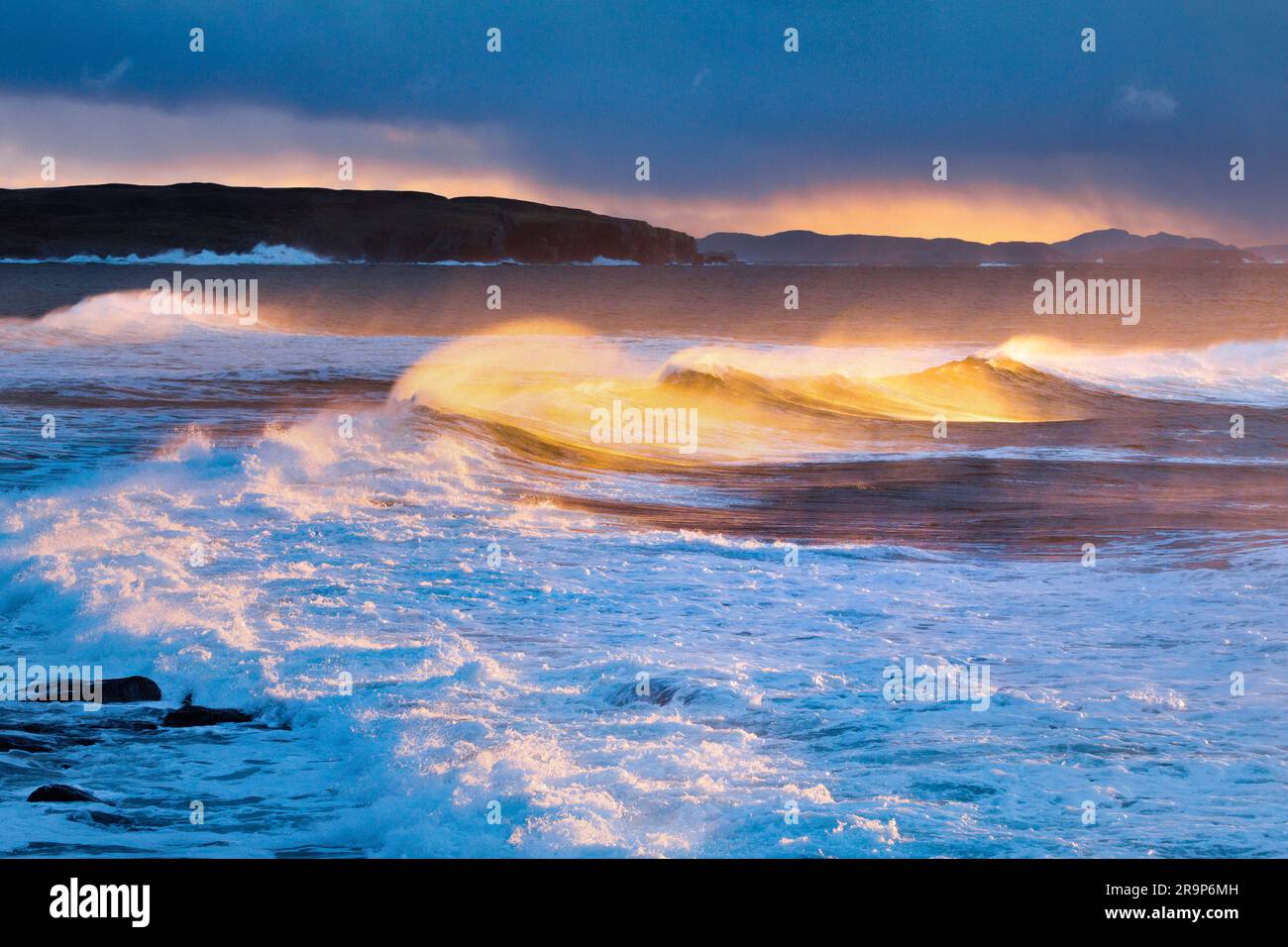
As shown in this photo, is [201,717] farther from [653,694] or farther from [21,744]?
[653,694]

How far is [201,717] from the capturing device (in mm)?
7875

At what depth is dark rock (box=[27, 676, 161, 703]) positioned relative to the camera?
8202 mm

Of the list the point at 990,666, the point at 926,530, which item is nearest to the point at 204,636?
the point at 990,666

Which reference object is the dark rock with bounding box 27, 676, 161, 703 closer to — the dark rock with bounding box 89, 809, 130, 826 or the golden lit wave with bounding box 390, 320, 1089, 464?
the dark rock with bounding box 89, 809, 130, 826

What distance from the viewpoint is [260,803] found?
659 cm

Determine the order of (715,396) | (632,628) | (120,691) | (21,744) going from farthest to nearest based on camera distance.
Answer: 1. (715,396)
2. (632,628)
3. (120,691)
4. (21,744)

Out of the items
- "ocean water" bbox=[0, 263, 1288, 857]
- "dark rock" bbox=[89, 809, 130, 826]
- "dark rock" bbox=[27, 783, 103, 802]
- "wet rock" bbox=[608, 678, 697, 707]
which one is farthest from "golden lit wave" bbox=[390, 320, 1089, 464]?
"dark rock" bbox=[89, 809, 130, 826]

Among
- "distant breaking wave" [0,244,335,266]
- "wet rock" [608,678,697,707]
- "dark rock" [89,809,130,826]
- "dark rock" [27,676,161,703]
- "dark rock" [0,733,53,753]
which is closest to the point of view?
"dark rock" [89,809,130,826]

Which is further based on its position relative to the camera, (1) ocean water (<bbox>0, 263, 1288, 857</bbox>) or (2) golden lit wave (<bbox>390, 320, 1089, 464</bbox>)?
(2) golden lit wave (<bbox>390, 320, 1089, 464</bbox>)

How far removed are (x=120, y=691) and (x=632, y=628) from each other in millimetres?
3521

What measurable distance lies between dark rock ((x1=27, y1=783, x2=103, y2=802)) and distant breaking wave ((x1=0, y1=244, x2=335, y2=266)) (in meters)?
155

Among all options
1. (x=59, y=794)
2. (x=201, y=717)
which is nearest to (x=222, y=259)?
(x=201, y=717)

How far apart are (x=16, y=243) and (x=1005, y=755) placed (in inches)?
6625

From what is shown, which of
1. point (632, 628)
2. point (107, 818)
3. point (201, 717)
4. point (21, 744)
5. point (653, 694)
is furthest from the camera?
point (632, 628)
